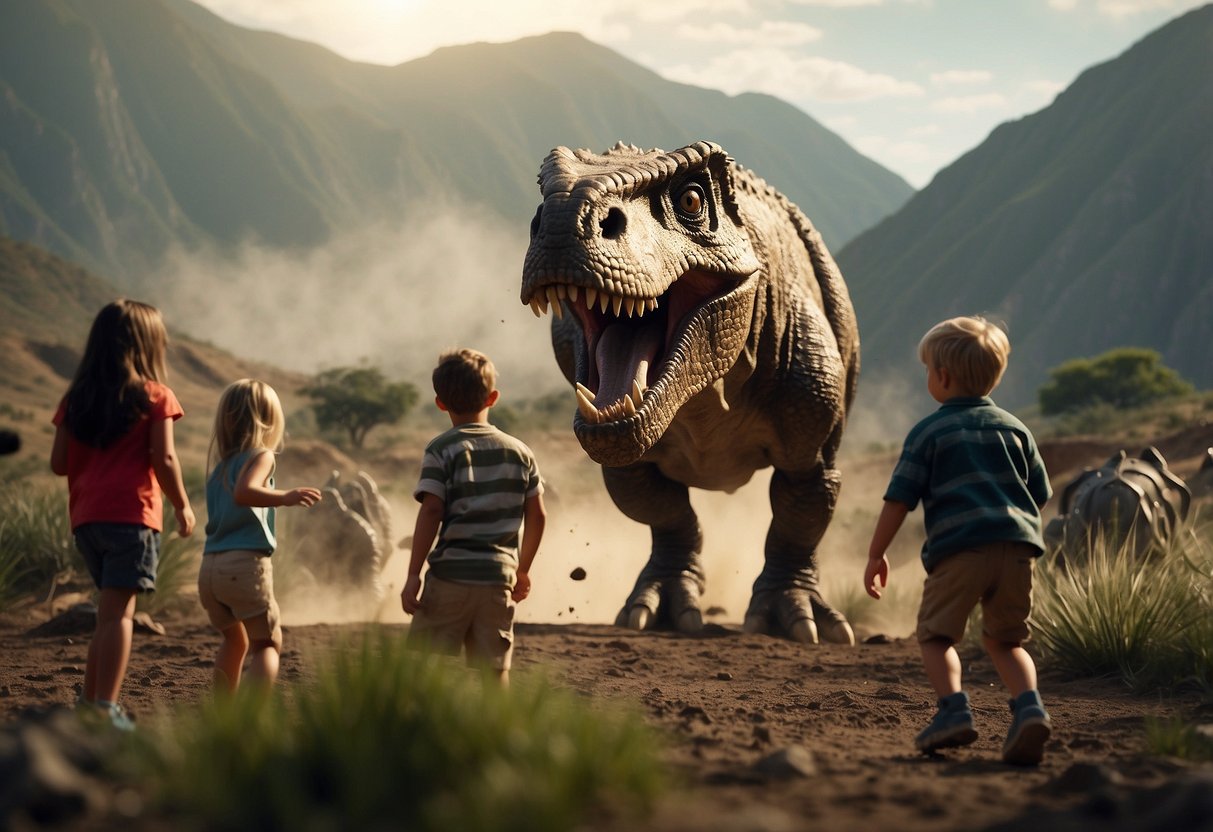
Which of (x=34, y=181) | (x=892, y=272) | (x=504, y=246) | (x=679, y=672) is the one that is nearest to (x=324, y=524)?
(x=679, y=672)

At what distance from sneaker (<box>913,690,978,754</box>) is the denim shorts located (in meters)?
2.36

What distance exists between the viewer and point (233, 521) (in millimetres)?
4004

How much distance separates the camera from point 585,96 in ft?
332

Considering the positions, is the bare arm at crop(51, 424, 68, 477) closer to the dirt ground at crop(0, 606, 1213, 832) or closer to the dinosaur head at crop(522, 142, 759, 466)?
the dirt ground at crop(0, 606, 1213, 832)

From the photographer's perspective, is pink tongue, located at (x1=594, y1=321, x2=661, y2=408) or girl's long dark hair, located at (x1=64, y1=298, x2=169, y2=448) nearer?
girl's long dark hair, located at (x1=64, y1=298, x2=169, y2=448)

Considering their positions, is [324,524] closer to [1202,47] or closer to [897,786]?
[897,786]

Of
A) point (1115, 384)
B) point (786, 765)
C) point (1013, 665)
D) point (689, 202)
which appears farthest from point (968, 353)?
point (1115, 384)

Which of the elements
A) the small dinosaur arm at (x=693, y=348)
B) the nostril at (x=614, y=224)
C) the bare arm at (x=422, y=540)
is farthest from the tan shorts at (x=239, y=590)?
the nostril at (x=614, y=224)

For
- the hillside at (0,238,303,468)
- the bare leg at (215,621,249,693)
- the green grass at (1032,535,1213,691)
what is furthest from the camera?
the hillside at (0,238,303,468)

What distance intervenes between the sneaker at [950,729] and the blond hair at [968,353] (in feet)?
3.07

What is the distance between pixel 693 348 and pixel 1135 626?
91.9 inches

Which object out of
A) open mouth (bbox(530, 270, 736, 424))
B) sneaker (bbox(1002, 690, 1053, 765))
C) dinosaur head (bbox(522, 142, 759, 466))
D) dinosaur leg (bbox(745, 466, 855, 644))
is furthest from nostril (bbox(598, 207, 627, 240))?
dinosaur leg (bbox(745, 466, 855, 644))

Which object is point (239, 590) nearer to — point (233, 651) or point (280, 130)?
point (233, 651)

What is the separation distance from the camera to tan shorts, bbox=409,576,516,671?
3.92 metres
